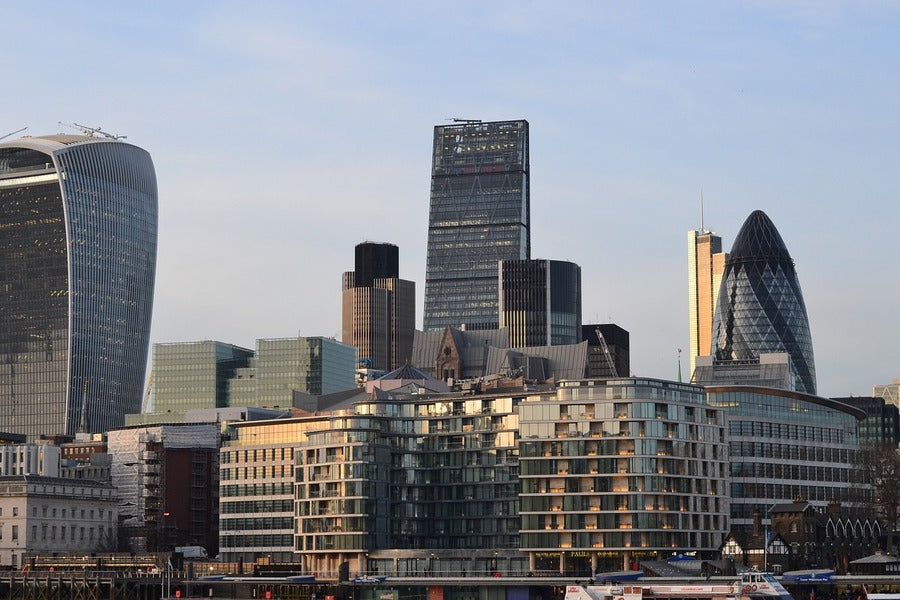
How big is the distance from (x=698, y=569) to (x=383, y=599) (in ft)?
124

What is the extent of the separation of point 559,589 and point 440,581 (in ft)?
49.0

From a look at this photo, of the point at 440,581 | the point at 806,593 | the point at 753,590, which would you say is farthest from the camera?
the point at 440,581

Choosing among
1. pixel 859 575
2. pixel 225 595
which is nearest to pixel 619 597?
pixel 859 575

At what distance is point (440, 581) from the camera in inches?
7392

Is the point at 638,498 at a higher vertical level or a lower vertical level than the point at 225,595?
higher

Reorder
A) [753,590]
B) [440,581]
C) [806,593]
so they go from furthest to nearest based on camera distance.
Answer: [440,581] → [806,593] → [753,590]

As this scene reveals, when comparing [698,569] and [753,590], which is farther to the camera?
[698,569]

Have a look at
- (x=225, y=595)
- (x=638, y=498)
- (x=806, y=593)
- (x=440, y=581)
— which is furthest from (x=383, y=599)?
(x=806, y=593)

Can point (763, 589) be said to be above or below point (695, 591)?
above

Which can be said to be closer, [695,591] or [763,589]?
[763,589]

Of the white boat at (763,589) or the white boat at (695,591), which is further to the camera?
the white boat at (695,591)

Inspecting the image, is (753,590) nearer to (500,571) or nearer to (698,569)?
(698,569)

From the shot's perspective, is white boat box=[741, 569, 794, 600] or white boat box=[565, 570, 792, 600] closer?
white boat box=[741, 569, 794, 600]

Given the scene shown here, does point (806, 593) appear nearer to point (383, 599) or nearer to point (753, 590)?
point (753, 590)
